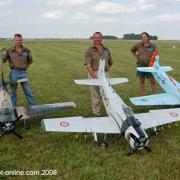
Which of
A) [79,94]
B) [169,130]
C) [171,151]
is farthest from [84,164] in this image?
Answer: [79,94]

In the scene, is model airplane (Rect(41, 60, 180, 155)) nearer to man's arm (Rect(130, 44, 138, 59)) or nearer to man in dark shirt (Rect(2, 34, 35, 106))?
man in dark shirt (Rect(2, 34, 35, 106))

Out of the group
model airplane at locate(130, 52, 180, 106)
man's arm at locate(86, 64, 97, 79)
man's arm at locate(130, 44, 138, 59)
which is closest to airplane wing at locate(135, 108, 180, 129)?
model airplane at locate(130, 52, 180, 106)

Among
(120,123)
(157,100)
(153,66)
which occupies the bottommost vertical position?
(157,100)

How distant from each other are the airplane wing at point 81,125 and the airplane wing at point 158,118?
719mm

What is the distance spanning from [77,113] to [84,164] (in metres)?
3.75

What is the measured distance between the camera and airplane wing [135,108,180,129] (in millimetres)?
7734

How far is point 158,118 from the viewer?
8.02 m

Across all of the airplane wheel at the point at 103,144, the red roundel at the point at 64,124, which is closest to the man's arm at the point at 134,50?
the red roundel at the point at 64,124

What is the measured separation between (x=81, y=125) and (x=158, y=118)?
6.18ft

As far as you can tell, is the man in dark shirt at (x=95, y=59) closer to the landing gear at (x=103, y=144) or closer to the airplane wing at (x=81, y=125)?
the airplane wing at (x=81, y=125)

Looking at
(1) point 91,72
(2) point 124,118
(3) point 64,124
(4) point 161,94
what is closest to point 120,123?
(2) point 124,118

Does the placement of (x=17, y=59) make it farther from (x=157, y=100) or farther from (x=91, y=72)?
(x=157, y=100)

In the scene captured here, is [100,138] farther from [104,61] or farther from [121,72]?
[121,72]

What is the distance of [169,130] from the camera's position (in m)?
8.60
